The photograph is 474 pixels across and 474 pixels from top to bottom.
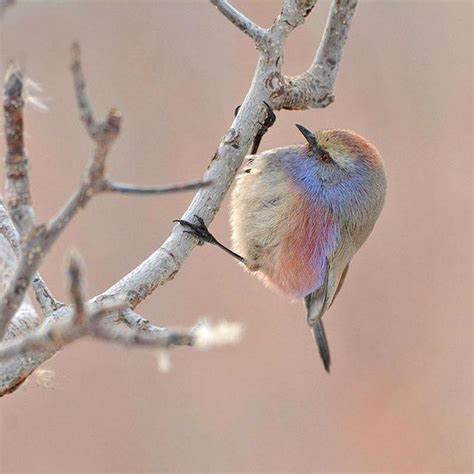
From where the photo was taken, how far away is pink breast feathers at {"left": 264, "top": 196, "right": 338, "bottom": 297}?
86.0 inches

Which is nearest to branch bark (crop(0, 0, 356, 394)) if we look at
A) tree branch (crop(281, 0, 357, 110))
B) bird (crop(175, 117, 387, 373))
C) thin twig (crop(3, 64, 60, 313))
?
tree branch (crop(281, 0, 357, 110))

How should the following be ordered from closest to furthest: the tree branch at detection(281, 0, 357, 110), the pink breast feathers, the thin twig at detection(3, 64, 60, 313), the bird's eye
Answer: the thin twig at detection(3, 64, 60, 313)
the tree branch at detection(281, 0, 357, 110)
the pink breast feathers
the bird's eye

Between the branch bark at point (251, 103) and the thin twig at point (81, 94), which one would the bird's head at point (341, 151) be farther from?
the thin twig at point (81, 94)

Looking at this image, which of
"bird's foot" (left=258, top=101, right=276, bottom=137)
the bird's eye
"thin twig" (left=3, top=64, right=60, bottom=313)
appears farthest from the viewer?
the bird's eye

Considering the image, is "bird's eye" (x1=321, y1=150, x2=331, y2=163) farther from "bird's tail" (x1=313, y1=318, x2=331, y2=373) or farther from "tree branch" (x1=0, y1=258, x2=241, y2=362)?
"tree branch" (x1=0, y1=258, x2=241, y2=362)

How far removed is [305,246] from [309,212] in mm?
94

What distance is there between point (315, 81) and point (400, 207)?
3.19m

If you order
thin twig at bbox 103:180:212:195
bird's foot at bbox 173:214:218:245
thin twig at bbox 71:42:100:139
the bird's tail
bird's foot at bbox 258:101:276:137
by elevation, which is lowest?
the bird's tail

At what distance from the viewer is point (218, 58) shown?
526 centimetres

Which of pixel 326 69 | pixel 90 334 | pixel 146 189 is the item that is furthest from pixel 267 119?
pixel 90 334

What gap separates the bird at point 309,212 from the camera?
220 centimetres

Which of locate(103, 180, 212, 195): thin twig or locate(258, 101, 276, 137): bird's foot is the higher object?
locate(258, 101, 276, 137): bird's foot

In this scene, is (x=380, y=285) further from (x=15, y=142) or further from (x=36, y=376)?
(x=15, y=142)

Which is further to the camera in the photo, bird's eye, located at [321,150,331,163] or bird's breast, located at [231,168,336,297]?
bird's eye, located at [321,150,331,163]
